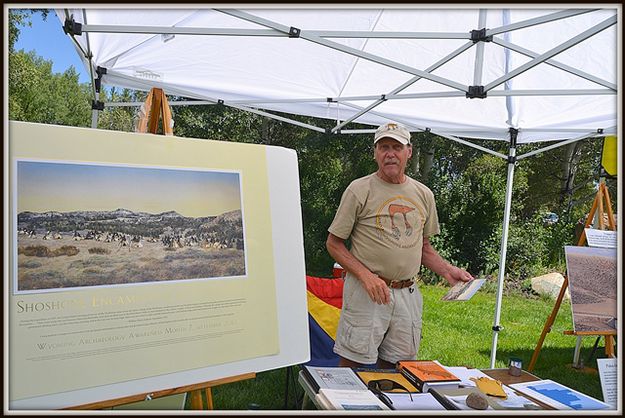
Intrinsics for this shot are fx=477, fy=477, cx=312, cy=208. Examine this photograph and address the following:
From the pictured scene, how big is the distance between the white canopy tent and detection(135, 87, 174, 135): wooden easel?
0.57 meters

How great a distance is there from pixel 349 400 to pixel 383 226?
840mm

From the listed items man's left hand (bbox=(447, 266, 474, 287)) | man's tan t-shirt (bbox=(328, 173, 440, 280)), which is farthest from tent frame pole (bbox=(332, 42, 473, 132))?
man's left hand (bbox=(447, 266, 474, 287))

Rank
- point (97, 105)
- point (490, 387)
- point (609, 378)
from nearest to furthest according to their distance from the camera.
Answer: point (609, 378) → point (490, 387) → point (97, 105)

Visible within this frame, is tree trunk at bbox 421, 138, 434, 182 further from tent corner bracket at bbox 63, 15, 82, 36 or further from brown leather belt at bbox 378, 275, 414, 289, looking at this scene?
tent corner bracket at bbox 63, 15, 82, 36

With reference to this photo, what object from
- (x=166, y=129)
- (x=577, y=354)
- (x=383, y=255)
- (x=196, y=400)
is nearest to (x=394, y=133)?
(x=383, y=255)

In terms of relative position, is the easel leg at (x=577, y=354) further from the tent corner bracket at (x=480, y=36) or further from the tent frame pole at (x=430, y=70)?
the tent corner bracket at (x=480, y=36)

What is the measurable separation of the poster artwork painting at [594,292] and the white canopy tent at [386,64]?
33.5 inches

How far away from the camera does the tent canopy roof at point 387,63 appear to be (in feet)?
7.30

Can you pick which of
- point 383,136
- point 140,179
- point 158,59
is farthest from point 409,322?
point 158,59

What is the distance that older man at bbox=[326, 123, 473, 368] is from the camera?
1.99m

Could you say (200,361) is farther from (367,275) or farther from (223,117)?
(223,117)

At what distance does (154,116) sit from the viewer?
58.4 inches

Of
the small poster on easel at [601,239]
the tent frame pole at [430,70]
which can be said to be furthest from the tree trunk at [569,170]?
the small poster on easel at [601,239]

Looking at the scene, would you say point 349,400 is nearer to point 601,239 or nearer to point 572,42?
point 601,239
